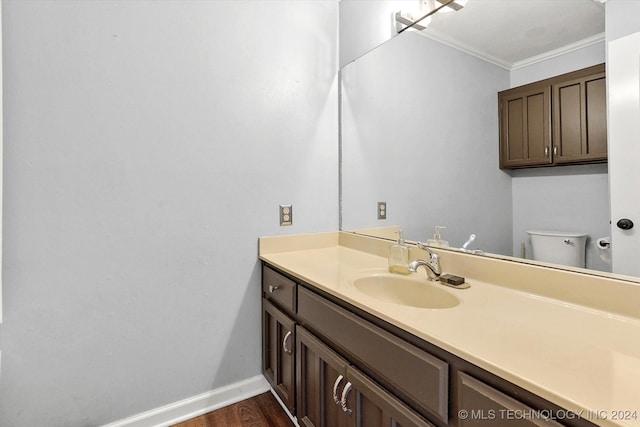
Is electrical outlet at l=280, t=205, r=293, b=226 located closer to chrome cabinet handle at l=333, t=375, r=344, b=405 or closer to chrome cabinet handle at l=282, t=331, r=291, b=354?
chrome cabinet handle at l=282, t=331, r=291, b=354

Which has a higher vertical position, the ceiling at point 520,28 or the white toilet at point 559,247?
the ceiling at point 520,28

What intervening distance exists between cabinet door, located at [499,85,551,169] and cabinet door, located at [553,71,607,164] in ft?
0.10

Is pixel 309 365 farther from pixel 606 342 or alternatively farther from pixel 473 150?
pixel 473 150

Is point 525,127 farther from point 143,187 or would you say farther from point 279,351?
point 143,187

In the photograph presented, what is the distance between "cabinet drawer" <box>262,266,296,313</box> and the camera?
138 cm

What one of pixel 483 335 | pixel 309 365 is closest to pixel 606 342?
pixel 483 335

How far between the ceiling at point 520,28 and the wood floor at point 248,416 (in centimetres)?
181

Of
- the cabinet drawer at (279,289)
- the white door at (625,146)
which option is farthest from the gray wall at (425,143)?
the cabinet drawer at (279,289)

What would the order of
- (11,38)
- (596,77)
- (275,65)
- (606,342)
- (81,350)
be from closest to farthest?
(606,342)
(596,77)
(11,38)
(81,350)
(275,65)

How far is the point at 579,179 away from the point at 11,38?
206 cm

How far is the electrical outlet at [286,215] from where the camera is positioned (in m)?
1.78

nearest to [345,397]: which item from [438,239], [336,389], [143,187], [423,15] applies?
[336,389]

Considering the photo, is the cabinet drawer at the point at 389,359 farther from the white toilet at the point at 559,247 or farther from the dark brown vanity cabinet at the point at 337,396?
the white toilet at the point at 559,247

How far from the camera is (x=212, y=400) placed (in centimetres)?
159
